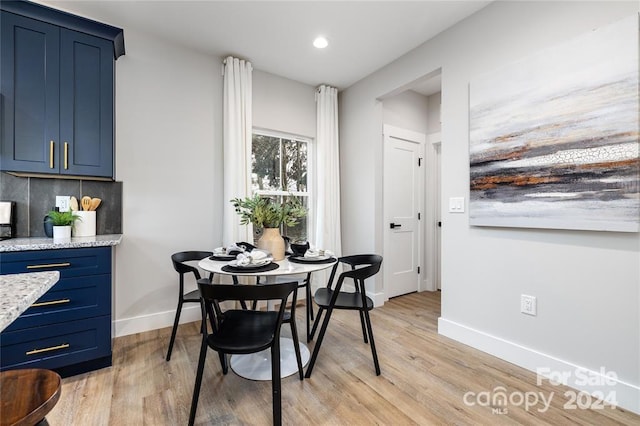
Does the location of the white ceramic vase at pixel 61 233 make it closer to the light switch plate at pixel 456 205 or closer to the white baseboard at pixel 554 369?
the light switch plate at pixel 456 205

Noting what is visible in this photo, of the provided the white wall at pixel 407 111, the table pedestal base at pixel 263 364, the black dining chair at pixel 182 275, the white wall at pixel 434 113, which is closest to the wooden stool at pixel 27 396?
the black dining chair at pixel 182 275

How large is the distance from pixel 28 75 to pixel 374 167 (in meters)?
3.10

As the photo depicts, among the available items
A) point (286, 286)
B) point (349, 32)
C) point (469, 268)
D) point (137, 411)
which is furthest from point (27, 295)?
point (349, 32)

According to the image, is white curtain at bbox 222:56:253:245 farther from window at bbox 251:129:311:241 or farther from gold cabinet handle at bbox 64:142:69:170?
gold cabinet handle at bbox 64:142:69:170

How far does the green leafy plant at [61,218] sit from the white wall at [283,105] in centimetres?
195

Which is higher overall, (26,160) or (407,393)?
(26,160)

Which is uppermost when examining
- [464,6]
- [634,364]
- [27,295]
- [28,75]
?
[464,6]

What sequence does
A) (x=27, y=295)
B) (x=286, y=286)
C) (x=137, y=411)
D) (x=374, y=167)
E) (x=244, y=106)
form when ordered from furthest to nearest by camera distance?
(x=374, y=167) < (x=244, y=106) < (x=137, y=411) < (x=286, y=286) < (x=27, y=295)

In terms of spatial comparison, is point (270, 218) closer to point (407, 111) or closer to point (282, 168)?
point (282, 168)

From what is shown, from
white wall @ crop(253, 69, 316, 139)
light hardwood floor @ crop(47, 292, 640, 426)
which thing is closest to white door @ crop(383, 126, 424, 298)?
white wall @ crop(253, 69, 316, 139)

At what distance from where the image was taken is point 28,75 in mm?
2119

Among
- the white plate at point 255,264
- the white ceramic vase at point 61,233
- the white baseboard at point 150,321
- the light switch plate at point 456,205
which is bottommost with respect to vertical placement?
the white baseboard at point 150,321

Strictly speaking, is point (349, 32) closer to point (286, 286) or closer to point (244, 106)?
point (244, 106)

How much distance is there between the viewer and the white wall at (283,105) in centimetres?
347
